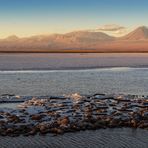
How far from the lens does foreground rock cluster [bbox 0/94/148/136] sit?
14352 mm

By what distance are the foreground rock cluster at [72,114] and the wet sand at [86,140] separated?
1.89 ft

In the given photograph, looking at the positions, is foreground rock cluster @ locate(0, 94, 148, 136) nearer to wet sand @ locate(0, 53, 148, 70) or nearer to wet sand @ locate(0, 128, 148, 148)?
wet sand @ locate(0, 128, 148, 148)

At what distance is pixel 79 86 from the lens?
28.5 m

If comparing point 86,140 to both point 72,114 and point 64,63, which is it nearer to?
point 72,114

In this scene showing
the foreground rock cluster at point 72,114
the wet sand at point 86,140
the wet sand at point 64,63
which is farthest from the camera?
the wet sand at point 64,63

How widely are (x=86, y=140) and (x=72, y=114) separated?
4.15 metres

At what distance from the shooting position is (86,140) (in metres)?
13.0

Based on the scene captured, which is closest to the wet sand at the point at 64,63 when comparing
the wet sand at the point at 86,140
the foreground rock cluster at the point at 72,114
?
the foreground rock cluster at the point at 72,114

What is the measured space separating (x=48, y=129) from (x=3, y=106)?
5.96m

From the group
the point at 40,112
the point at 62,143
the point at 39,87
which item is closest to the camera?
the point at 62,143

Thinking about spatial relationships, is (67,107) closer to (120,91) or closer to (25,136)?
(25,136)

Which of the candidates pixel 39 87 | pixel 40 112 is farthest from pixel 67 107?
pixel 39 87

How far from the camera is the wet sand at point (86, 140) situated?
12312mm

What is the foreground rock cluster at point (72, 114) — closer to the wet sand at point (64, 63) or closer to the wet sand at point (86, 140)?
the wet sand at point (86, 140)
